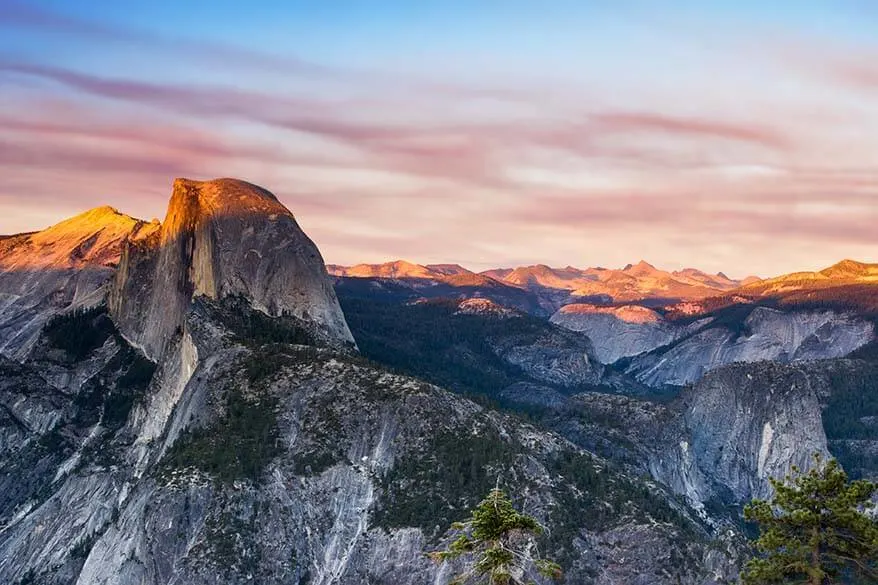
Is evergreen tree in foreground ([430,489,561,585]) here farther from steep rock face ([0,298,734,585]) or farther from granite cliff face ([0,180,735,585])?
steep rock face ([0,298,734,585])

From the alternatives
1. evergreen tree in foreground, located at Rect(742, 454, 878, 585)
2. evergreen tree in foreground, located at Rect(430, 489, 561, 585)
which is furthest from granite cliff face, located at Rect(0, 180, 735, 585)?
evergreen tree in foreground, located at Rect(430, 489, 561, 585)

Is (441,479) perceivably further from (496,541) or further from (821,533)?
(496,541)

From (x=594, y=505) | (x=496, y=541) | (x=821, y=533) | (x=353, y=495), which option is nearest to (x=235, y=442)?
(x=353, y=495)

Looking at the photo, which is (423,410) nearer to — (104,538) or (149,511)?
(149,511)

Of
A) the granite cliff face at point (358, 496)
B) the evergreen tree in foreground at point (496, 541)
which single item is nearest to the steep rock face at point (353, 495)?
the granite cliff face at point (358, 496)

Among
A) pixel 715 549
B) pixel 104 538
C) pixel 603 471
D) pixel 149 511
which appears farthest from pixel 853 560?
pixel 104 538

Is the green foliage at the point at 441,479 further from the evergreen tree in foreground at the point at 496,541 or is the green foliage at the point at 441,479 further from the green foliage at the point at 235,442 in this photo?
the evergreen tree in foreground at the point at 496,541
